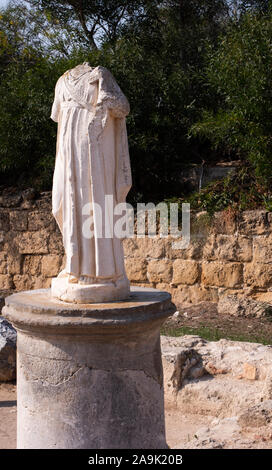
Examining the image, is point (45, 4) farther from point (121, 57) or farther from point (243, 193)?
point (243, 193)

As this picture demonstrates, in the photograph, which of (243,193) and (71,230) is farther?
(243,193)

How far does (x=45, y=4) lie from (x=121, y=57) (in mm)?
3468

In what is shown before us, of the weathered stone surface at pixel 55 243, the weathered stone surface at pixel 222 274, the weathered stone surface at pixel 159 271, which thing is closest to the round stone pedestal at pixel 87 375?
the weathered stone surface at pixel 222 274

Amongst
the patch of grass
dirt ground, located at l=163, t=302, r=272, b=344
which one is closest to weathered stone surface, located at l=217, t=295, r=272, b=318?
dirt ground, located at l=163, t=302, r=272, b=344

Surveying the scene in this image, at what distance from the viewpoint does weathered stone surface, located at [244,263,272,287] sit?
794cm

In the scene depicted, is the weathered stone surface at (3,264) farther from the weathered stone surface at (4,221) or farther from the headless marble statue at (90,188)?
the headless marble statue at (90,188)

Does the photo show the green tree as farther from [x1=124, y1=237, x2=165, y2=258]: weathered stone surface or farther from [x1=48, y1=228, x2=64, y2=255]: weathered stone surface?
[x1=48, y1=228, x2=64, y2=255]: weathered stone surface

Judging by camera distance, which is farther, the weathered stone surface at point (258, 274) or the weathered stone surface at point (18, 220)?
the weathered stone surface at point (18, 220)

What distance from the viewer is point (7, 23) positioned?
12.8 m

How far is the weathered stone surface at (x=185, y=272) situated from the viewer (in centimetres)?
855

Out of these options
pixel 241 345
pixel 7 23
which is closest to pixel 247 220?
pixel 241 345

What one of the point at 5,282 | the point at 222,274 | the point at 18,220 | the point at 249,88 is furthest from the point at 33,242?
the point at 249,88

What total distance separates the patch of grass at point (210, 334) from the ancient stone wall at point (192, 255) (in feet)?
4.09

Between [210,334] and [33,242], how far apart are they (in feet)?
15.2
